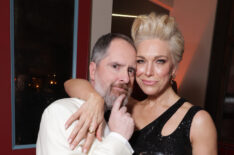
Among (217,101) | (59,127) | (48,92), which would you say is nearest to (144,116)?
(59,127)

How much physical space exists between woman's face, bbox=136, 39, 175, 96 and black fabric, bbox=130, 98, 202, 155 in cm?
20

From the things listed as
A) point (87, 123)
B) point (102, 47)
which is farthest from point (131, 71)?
point (87, 123)

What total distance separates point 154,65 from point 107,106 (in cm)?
37

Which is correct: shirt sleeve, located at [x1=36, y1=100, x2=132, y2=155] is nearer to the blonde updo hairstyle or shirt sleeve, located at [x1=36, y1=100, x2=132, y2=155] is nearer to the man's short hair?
the man's short hair

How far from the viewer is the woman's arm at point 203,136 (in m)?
1.04

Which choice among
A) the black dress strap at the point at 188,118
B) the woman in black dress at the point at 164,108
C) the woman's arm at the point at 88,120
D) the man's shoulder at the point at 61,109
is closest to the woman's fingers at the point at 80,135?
the woman's arm at the point at 88,120

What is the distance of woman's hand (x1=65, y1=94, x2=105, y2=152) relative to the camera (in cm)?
87

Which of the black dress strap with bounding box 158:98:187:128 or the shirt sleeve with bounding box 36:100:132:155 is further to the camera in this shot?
the black dress strap with bounding box 158:98:187:128

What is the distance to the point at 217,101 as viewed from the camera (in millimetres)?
2924

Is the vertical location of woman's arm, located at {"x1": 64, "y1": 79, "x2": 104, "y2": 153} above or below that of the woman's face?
below

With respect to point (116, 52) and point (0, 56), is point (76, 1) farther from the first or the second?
point (116, 52)

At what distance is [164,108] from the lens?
1.26m

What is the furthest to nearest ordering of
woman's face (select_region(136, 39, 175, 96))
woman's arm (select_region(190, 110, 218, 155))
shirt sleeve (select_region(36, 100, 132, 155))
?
woman's face (select_region(136, 39, 175, 96)) < woman's arm (select_region(190, 110, 218, 155)) < shirt sleeve (select_region(36, 100, 132, 155))

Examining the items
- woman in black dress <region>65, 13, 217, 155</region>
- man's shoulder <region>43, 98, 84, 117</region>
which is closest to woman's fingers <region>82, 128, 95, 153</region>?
man's shoulder <region>43, 98, 84, 117</region>
